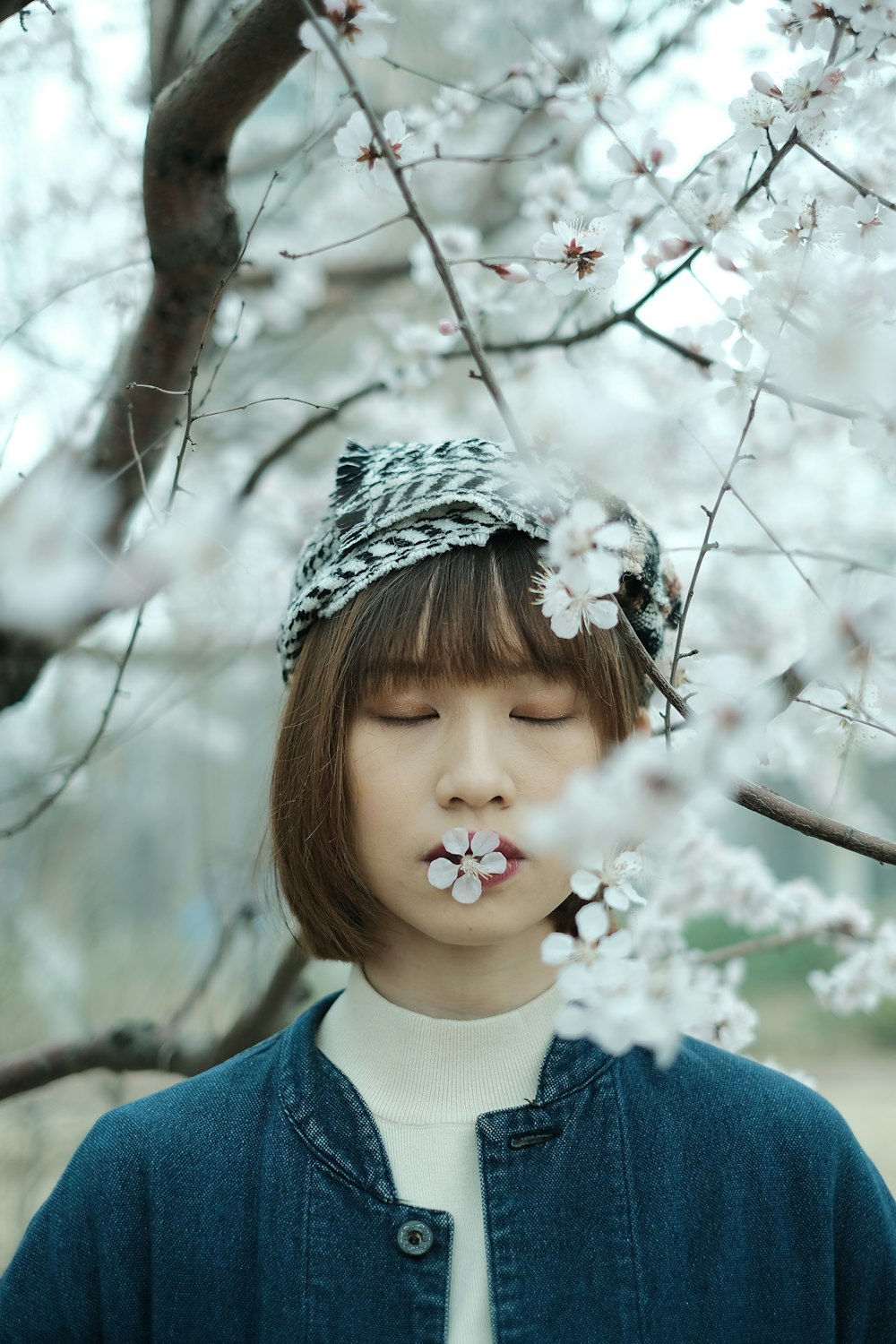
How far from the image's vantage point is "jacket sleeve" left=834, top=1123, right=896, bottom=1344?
0.85 meters

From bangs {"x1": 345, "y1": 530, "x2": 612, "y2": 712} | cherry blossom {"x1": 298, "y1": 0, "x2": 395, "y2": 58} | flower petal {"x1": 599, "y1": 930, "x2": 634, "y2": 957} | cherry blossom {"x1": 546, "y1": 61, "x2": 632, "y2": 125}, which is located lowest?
flower petal {"x1": 599, "y1": 930, "x2": 634, "y2": 957}

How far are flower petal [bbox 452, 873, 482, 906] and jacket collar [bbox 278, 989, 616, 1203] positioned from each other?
20 centimetres

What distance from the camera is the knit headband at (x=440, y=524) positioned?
2.82 feet

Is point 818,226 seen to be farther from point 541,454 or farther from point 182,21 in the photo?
point 182,21

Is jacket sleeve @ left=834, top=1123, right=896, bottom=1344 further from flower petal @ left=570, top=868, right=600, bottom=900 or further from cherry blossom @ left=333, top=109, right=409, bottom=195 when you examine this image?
cherry blossom @ left=333, top=109, right=409, bottom=195

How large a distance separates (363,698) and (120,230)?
156cm

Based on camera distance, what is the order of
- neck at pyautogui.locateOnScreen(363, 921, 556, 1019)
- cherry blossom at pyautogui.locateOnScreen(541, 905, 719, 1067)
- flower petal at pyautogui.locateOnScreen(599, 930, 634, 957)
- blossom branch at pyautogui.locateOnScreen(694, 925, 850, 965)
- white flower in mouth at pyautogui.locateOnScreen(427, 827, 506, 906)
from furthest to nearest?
1. blossom branch at pyautogui.locateOnScreen(694, 925, 850, 965)
2. neck at pyautogui.locateOnScreen(363, 921, 556, 1019)
3. white flower in mouth at pyautogui.locateOnScreen(427, 827, 506, 906)
4. flower petal at pyautogui.locateOnScreen(599, 930, 634, 957)
5. cherry blossom at pyautogui.locateOnScreen(541, 905, 719, 1067)

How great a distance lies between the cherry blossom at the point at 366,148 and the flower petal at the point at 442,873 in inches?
21.9

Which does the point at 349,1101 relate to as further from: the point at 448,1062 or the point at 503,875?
the point at 503,875

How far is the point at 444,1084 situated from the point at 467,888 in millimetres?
216

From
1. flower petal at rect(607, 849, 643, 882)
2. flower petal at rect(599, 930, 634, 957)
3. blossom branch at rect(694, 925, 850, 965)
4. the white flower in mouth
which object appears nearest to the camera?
flower petal at rect(599, 930, 634, 957)

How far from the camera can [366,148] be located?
813mm

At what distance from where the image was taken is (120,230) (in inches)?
78.3

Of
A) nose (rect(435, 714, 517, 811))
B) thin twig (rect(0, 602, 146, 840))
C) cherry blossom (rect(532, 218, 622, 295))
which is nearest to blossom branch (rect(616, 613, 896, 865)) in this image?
nose (rect(435, 714, 517, 811))
